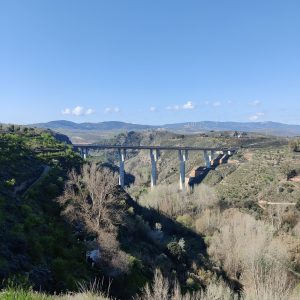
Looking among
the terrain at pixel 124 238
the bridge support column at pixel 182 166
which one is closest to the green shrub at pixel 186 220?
the terrain at pixel 124 238

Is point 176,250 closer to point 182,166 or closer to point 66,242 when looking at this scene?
point 66,242

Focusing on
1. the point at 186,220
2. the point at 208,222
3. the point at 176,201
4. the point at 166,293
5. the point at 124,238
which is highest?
the point at 166,293

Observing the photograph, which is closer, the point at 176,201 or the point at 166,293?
the point at 166,293

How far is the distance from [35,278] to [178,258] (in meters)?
21.9

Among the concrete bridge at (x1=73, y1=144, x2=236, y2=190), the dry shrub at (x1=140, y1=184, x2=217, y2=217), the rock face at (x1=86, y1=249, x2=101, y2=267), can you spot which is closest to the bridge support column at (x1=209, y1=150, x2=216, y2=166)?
the concrete bridge at (x1=73, y1=144, x2=236, y2=190)

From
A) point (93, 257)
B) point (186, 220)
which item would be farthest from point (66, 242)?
point (186, 220)

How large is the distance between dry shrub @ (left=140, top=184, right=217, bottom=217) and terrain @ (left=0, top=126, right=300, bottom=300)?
0.18 metres

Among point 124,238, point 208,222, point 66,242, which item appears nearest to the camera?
point 66,242

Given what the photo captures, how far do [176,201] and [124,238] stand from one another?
93.9 feet

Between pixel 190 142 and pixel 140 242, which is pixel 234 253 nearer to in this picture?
pixel 140 242

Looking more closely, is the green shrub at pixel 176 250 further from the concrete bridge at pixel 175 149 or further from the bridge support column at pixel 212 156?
the bridge support column at pixel 212 156

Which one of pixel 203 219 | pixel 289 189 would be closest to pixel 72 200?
pixel 203 219

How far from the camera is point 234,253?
37438mm

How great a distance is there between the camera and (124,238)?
32719mm
